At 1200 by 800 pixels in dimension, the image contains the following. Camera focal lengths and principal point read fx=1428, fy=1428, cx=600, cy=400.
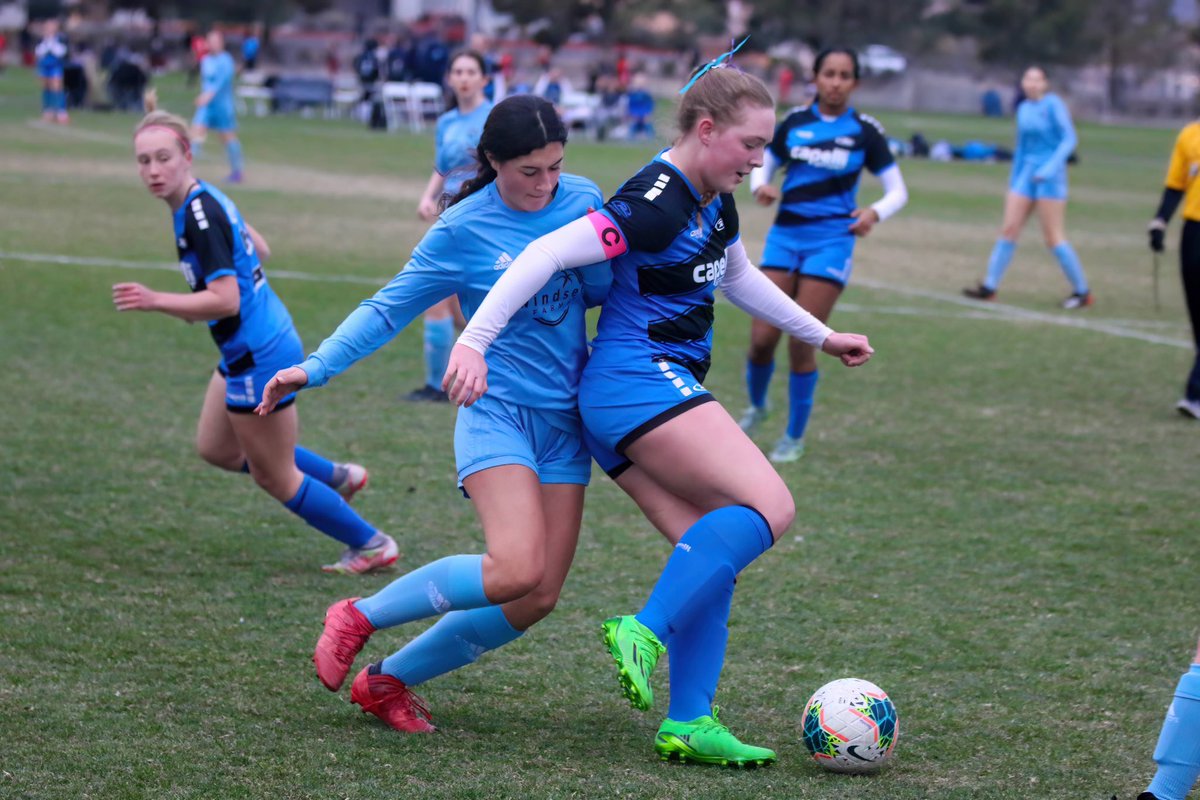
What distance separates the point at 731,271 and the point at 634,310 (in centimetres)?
44

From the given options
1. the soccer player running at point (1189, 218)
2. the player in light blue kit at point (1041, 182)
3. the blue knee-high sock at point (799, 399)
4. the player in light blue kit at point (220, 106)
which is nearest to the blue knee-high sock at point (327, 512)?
the blue knee-high sock at point (799, 399)

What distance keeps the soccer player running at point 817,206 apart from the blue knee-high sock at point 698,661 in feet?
13.6

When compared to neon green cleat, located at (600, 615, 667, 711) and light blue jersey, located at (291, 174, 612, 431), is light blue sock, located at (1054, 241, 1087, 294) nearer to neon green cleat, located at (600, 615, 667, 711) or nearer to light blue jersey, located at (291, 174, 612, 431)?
light blue jersey, located at (291, 174, 612, 431)

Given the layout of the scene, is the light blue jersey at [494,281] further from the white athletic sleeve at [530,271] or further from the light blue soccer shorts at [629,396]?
the white athletic sleeve at [530,271]

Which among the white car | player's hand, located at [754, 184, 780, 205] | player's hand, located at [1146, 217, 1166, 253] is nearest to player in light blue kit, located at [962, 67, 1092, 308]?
player's hand, located at [1146, 217, 1166, 253]

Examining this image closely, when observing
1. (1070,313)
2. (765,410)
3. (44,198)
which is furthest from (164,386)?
(44,198)

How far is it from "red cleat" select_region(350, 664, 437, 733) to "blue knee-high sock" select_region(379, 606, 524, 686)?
0.10 ft

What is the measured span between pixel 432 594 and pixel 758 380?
4.85m

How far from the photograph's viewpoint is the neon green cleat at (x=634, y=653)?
12.0 feet

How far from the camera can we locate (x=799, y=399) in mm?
8250

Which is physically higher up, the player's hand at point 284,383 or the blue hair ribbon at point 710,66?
the blue hair ribbon at point 710,66

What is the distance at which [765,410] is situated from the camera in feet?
29.2

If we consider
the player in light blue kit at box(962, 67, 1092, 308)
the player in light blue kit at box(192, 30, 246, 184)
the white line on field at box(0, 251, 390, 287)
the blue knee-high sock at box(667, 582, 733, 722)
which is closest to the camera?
the blue knee-high sock at box(667, 582, 733, 722)

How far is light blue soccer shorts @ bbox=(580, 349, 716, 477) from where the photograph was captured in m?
4.04
